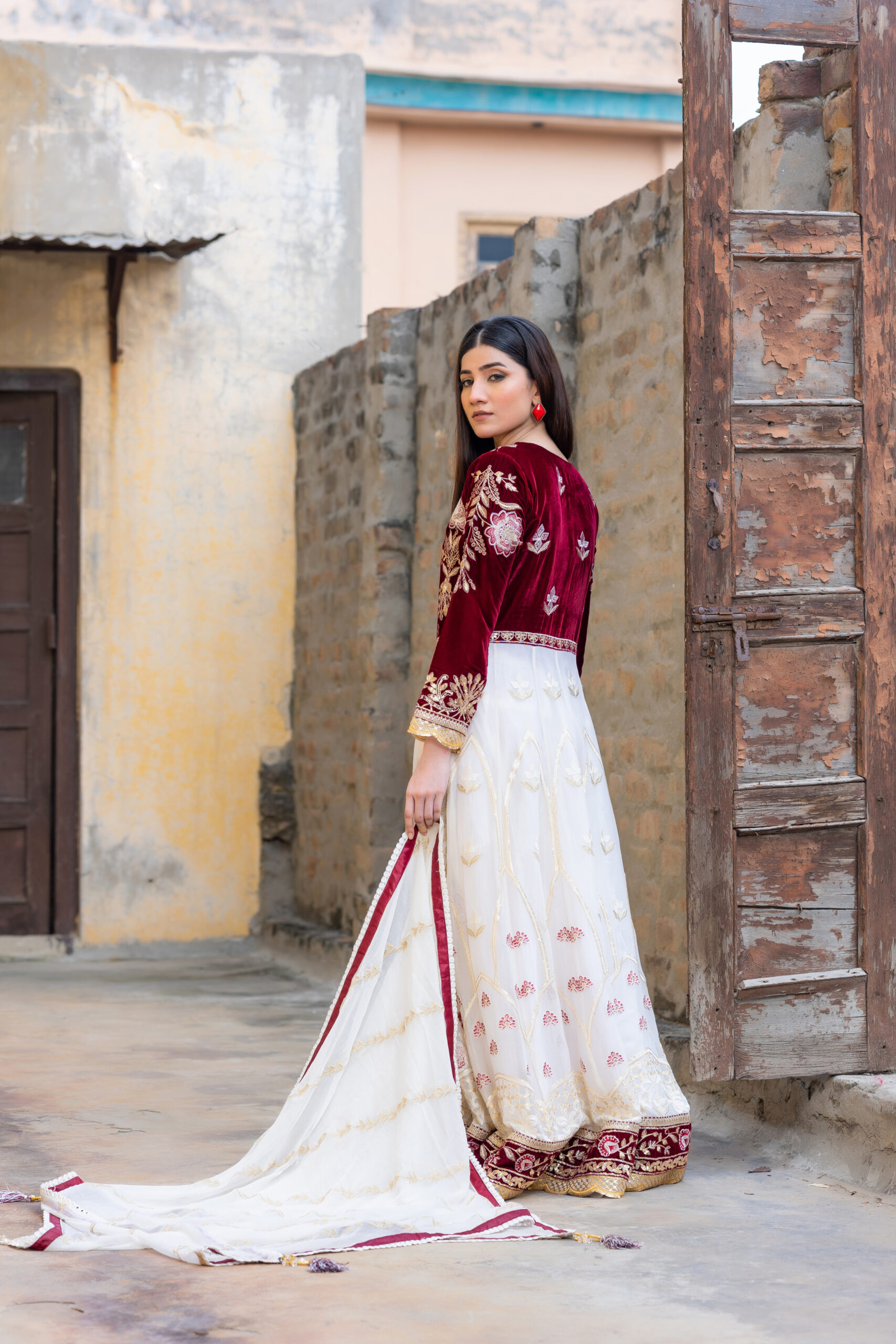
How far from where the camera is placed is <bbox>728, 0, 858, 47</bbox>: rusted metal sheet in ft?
11.9

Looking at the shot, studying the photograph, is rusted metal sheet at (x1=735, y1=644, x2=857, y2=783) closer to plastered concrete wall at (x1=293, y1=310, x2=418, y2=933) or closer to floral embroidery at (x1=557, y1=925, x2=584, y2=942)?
floral embroidery at (x1=557, y1=925, x2=584, y2=942)

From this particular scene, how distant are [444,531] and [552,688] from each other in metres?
3.26

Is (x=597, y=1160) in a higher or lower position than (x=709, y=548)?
lower

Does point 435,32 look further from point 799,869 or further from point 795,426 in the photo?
point 799,869

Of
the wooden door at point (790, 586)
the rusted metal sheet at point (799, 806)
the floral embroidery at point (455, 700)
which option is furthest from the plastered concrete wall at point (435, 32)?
the rusted metal sheet at point (799, 806)

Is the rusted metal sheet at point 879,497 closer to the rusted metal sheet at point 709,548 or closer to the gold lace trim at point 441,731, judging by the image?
the rusted metal sheet at point 709,548

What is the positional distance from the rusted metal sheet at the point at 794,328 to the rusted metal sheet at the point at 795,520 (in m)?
0.15

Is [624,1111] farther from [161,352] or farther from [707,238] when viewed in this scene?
[161,352]

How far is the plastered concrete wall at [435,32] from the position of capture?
1074cm

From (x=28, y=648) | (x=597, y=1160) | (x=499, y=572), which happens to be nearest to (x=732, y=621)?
(x=499, y=572)

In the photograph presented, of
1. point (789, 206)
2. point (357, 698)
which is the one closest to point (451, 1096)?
point (789, 206)

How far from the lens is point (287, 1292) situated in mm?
2912

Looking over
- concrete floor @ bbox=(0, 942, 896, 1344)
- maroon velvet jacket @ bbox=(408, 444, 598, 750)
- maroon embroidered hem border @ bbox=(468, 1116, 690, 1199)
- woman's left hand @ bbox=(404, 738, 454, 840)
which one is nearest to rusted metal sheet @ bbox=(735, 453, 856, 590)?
maroon velvet jacket @ bbox=(408, 444, 598, 750)

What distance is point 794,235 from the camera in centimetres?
372
